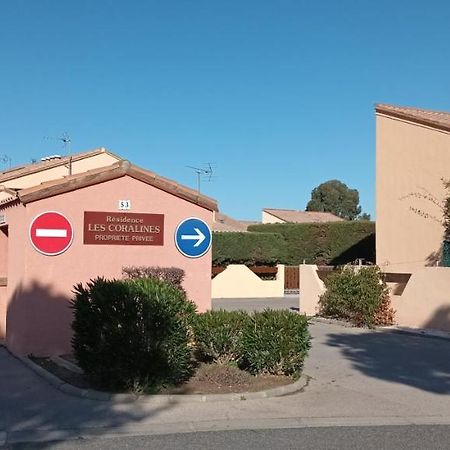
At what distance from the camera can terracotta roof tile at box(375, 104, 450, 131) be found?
20.5 metres

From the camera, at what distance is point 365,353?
13156mm

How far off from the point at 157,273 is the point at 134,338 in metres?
3.29

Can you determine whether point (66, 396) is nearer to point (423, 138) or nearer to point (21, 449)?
point (21, 449)

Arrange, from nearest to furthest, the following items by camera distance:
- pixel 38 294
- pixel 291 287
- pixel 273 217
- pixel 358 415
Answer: pixel 358 415 → pixel 38 294 → pixel 291 287 → pixel 273 217

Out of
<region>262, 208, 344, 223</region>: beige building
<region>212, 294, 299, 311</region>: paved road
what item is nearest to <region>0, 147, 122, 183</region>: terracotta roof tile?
<region>212, 294, 299, 311</region>: paved road

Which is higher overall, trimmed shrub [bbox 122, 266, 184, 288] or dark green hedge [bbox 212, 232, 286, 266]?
dark green hedge [bbox 212, 232, 286, 266]

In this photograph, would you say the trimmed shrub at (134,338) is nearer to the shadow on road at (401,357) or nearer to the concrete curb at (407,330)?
the shadow on road at (401,357)

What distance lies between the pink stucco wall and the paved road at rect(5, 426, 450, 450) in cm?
502

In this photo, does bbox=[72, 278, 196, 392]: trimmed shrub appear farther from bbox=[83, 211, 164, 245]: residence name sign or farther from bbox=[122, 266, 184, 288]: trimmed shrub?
bbox=[83, 211, 164, 245]: residence name sign

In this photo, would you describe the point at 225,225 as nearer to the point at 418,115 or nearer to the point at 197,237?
the point at 418,115

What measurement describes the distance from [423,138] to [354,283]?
6.06 meters

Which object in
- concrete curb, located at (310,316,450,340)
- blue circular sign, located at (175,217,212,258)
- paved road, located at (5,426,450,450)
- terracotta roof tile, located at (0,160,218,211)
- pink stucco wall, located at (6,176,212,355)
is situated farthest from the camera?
concrete curb, located at (310,316,450,340)

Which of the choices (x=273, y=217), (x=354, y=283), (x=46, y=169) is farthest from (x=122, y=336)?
(x=273, y=217)

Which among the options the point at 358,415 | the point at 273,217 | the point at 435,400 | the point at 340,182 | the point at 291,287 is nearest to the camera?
the point at 358,415
